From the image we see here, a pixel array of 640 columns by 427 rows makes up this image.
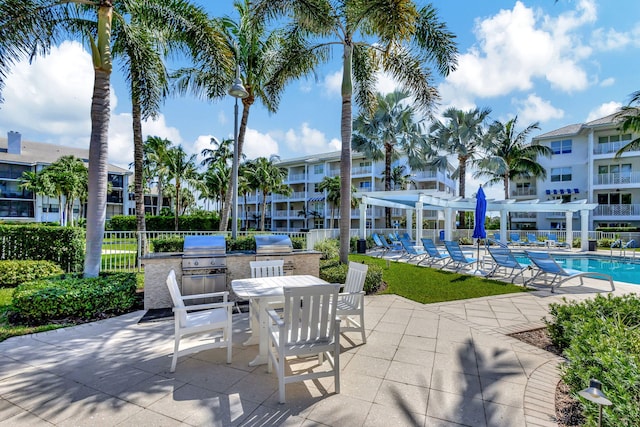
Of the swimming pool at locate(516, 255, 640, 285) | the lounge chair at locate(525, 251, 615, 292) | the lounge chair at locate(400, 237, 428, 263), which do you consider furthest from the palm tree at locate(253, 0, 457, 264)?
the swimming pool at locate(516, 255, 640, 285)

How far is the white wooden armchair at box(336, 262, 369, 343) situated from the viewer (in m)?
4.35

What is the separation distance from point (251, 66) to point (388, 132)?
1130 cm

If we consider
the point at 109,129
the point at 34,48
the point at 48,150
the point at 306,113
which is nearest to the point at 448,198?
the point at 306,113

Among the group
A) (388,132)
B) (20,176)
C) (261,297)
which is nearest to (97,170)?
(261,297)

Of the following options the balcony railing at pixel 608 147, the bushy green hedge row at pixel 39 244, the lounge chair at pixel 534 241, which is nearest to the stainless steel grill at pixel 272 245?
the bushy green hedge row at pixel 39 244

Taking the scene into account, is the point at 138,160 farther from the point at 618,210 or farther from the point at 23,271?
the point at 618,210

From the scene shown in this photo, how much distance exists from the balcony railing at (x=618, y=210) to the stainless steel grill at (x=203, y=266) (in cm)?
3237

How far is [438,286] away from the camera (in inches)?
325

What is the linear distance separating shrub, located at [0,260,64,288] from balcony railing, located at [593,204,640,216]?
117 ft

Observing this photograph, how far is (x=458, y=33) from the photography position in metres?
9.01

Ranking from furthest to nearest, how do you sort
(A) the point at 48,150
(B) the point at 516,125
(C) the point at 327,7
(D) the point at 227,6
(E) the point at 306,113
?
(A) the point at 48,150 < (B) the point at 516,125 < (E) the point at 306,113 < (D) the point at 227,6 < (C) the point at 327,7

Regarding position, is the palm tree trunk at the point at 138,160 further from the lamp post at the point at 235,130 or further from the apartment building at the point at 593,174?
the apartment building at the point at 593,174

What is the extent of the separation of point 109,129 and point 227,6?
25.6 ft

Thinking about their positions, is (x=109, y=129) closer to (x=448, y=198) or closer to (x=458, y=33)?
(x=458, y=33)
